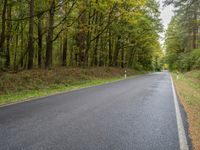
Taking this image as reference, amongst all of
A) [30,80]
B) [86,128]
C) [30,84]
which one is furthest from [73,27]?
[86,128]

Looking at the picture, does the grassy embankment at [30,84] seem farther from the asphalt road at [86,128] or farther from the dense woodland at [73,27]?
the asphalt road at [86,128]

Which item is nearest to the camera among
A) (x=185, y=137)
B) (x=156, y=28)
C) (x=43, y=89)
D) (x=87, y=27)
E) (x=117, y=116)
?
(x=185, y=137)

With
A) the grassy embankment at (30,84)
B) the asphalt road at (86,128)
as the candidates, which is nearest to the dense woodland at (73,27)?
the grassy embankment at (30,84)

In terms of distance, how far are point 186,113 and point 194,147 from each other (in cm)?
347

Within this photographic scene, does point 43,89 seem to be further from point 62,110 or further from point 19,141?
point 19,141

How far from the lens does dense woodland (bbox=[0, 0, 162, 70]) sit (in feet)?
62.5

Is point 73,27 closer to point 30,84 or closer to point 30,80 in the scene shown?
point 30,80

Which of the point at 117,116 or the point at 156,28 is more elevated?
the point at 156,28

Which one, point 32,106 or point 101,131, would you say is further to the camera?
point 32,106

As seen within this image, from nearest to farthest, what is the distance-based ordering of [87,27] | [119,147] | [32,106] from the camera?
[119,147] < [32,106] < [87,27]

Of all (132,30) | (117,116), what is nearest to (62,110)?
(117,116)

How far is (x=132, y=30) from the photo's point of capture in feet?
103

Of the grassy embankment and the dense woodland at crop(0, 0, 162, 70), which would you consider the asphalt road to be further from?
the dense woodland at crop(0, 0, 162, 70)

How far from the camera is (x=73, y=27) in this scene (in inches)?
934
